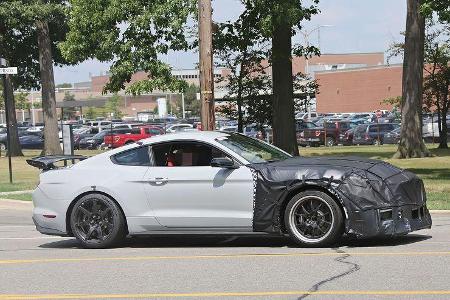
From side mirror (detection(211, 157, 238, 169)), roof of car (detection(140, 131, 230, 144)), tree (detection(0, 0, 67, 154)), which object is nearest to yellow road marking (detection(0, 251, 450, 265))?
side mirror (detection(211, 157, 238, 169))

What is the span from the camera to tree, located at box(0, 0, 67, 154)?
3681 centimetres

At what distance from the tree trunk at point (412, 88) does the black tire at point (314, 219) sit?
2108cm

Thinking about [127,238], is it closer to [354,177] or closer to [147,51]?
[354,177]

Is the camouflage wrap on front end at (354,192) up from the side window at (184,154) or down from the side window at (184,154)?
down

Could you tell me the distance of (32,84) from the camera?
1780 inches

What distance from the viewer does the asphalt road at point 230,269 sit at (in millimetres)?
7461

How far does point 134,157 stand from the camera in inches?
417

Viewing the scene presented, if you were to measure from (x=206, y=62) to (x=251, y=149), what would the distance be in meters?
5.20

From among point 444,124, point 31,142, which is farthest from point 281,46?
point 31,142

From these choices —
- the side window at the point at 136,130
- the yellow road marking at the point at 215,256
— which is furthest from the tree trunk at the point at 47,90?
the yellow road marking at the point at 215,256

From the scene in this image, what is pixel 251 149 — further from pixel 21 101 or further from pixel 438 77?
pixel 21 101

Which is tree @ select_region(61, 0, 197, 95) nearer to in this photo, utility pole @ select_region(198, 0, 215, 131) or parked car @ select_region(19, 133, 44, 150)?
utility pole @ select_region(198, 0, 215, 131)

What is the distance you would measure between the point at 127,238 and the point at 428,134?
3738cm

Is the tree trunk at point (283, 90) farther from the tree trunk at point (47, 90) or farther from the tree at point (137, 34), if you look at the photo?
the tree trunk at point (47, 90)
